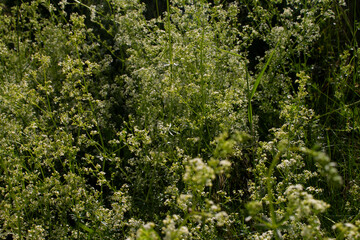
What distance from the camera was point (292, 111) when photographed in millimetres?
2377

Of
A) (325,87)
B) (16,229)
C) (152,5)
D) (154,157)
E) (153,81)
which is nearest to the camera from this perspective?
(16,229)

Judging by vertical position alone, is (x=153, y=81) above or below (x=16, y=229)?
above

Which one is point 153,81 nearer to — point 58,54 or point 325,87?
point 58,54

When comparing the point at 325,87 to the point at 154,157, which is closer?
the point at 154,157

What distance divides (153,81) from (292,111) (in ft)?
3.59

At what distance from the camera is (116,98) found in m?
3.45

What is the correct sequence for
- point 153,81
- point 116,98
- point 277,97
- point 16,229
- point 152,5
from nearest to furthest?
point 16,229 < point 153,81 < point 277,97 < point 116,98 < point 152,5

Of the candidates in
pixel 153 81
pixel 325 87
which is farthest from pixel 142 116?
pixel 325 87

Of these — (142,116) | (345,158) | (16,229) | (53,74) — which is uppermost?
(53,74)

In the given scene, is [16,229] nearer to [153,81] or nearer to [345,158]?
[153,81]

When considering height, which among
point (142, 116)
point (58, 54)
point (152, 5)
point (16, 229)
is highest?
point (152, 5)

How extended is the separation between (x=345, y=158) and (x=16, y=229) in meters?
2.46

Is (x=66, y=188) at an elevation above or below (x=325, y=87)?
below

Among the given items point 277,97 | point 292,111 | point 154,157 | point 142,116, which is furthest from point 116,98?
A: point 292,111
